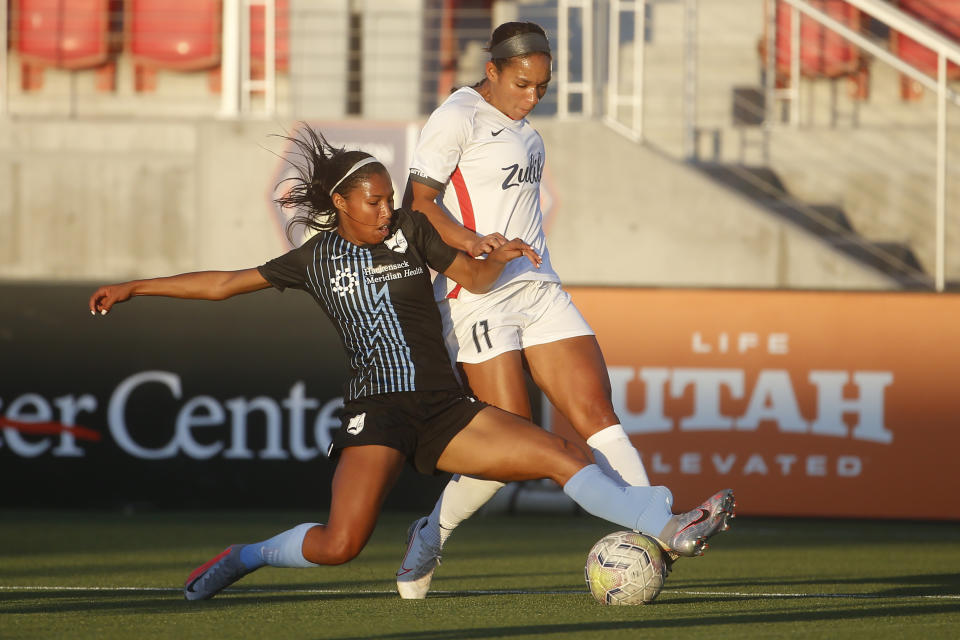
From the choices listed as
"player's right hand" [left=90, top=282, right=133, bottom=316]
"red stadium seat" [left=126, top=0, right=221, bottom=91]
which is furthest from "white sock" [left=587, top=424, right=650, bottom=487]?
"red stadium seat" [left=126, top=0, right=221, bottom=91]

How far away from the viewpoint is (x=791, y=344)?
29.8ft

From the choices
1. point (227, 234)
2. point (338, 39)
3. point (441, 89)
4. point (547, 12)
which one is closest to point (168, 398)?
point (227, 234)

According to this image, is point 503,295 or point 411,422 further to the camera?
point 503,295

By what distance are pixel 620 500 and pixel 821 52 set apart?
9198 millimetres

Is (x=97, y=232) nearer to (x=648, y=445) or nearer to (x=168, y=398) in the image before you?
(x=168, y=398)

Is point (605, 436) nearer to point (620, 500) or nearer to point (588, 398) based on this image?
point (588, 398)

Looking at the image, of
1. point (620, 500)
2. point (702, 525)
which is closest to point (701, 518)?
point (702, 525)

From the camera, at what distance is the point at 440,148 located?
5238 millimetres

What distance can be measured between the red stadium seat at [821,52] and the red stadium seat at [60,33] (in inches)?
241

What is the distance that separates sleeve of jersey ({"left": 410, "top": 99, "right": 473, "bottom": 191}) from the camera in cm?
525

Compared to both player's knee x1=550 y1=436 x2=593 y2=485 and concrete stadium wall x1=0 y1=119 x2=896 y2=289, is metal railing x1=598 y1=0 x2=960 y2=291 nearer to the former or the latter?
concrete stadium wall x1=0 y1=119 x2=896 y2=289

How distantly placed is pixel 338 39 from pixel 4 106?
281 centimetres

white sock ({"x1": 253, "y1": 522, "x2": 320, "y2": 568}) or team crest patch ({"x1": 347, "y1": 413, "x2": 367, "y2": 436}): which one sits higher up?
team crest patch ({"x1": 347, "y1": 413, "x2": 367, "y2": 436})

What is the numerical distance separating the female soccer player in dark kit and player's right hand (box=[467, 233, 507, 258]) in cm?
2
